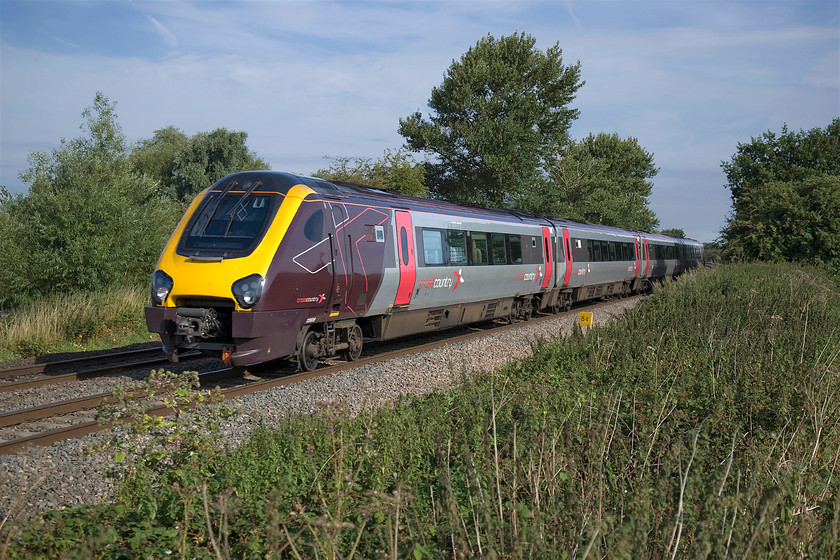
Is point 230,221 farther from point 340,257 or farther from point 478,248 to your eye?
point 478,248

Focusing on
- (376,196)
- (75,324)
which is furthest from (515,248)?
(75,324)

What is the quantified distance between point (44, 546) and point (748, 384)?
6179 mm

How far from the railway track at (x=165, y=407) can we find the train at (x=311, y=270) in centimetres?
34

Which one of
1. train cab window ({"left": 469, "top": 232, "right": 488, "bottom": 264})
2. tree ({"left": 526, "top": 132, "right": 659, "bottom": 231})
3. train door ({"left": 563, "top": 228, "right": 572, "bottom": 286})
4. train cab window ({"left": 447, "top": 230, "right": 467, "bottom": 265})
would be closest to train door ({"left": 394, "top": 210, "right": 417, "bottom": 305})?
train cab window ({"left": 447, "top": 230, "right": 467, "bottom": 265})

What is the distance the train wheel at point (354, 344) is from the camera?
1139cm

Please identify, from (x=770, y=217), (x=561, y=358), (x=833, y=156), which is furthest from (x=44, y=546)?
(x=833, y=156)

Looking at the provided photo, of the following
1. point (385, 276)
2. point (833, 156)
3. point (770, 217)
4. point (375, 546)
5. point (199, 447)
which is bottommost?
point (375, 546)

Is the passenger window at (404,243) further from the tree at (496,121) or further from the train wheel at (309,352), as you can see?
the tree at (496,121)

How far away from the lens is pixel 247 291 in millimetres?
8859

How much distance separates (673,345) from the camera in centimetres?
877

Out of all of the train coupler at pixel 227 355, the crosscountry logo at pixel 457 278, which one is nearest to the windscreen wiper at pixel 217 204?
the train coupler at pixel 227 355

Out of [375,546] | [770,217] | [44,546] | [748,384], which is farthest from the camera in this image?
[770,217]

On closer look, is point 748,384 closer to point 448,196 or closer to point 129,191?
point 129,191

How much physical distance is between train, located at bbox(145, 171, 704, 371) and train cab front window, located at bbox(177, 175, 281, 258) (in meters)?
0.02
